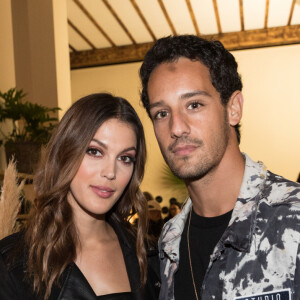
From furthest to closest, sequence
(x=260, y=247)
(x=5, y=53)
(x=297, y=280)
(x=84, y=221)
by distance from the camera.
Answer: (x=5, y=53) → (x=84, y=221) → (x=260, y=247) → (x=297, y=280)

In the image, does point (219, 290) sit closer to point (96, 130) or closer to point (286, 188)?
point (286, 188)

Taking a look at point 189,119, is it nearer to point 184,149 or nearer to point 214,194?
point 184,149

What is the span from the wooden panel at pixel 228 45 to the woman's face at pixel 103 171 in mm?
9152

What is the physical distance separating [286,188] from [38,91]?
17.2 ft

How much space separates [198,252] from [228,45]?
10247mm

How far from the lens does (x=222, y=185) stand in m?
2.08

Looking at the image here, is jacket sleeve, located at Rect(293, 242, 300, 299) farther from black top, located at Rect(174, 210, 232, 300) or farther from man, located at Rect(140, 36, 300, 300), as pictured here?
black top, located at Rect(174, 210, 232, 300)

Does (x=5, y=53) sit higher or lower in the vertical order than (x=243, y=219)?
higher

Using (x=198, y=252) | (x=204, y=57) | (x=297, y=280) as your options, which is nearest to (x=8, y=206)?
(x=198, y=252)

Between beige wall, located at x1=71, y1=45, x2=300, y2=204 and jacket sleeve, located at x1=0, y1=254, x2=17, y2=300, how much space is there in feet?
31.4

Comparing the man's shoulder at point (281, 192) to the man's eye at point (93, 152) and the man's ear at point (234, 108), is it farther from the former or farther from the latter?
the man's eye at point (93, 152)

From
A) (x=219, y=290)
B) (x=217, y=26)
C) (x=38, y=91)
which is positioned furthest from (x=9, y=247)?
(x=217, y=26)

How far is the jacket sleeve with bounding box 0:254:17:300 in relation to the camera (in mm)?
1947

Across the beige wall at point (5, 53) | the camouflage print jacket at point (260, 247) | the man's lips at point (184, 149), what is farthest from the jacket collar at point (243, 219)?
the beige wall at point (5, 53)
